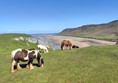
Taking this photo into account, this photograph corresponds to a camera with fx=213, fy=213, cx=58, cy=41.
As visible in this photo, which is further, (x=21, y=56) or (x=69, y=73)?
(x=21, y=56)

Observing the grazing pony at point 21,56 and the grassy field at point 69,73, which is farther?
the grazing pony at point 21,56

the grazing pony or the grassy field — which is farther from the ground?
the grazing pony

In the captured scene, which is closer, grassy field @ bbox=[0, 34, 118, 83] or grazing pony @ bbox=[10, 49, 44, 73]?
grassy field @ bbox=[0, 34, 118, 83]

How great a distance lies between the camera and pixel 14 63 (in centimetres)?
2506

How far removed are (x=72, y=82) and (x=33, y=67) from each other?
6.63 metres

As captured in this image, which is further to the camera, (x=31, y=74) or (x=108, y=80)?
(x=31, y=74)

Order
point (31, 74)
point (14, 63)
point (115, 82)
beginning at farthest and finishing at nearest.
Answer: point (14, 63), point (31, 74), point (115, 82)

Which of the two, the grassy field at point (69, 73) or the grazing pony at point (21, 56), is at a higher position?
the grazing pony at point (21, 56)

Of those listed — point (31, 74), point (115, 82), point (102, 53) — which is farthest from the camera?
point (102, 53)

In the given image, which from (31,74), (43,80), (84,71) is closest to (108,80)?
(84,71)

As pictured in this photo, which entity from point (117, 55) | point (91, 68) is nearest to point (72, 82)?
point (91, 68)

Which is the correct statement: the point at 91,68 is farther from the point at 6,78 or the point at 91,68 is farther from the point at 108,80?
the point at 6,78

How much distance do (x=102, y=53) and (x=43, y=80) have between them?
1422 cm

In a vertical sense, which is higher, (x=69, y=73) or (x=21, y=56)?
(x=21, y=56)
